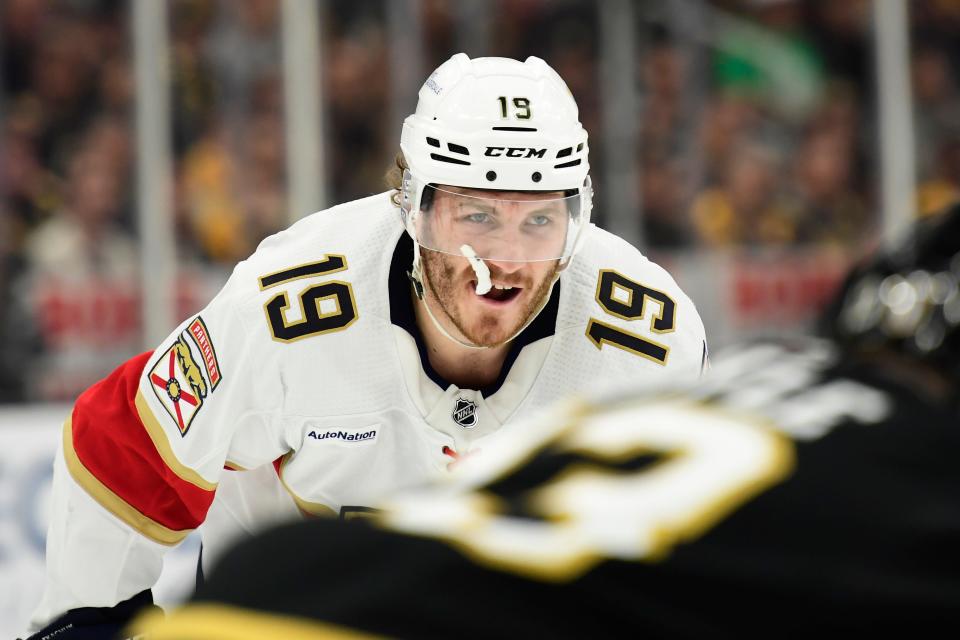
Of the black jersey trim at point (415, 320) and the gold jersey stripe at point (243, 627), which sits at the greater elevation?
the gold jersey stripe at point (243, 627)

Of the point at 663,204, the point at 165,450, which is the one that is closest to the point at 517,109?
the point at 165,450

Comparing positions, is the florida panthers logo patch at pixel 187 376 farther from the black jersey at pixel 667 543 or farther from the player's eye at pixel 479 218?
the black jersey at pixel 667 543

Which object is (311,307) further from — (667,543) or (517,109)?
(667,543)

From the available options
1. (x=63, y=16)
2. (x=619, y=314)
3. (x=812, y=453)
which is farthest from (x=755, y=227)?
(x=812, y=453)

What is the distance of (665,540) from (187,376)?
170 centimetres

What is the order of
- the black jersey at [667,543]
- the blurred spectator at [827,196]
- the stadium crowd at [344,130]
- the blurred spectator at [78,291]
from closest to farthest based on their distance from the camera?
the black jersey at [667,543] < the blurred spectator at [78,291] < the stadium crowd at [344,130] < the blurred spectator at [827,196]

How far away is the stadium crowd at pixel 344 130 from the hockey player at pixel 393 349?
8.15 ft

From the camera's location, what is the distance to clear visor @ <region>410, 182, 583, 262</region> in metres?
2.14

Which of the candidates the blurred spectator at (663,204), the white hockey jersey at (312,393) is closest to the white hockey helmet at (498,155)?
the white hockey jersey at (312,393)

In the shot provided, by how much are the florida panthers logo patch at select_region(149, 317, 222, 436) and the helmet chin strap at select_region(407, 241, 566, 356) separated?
36 centimetres

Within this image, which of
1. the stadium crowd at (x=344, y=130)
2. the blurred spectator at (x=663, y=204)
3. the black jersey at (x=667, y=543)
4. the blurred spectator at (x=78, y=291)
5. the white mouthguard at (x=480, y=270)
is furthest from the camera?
the blurred spectator at (x=663, y=204)

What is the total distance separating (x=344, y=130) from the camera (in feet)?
16.7

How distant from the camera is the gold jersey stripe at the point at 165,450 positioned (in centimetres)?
224

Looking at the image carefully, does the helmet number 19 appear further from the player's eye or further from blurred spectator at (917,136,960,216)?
blurred spectator at (917,136,960,216)
